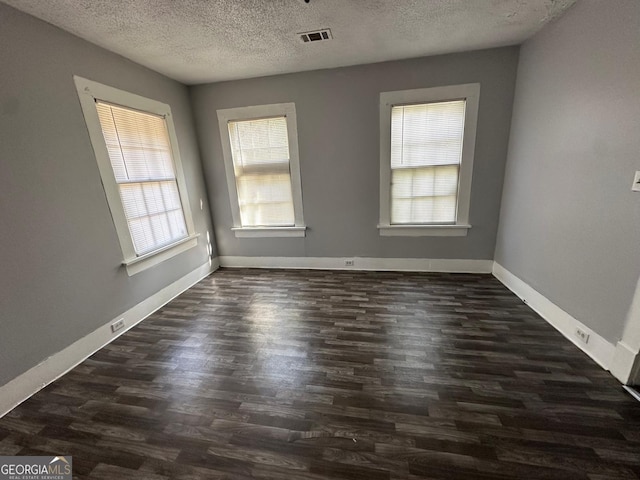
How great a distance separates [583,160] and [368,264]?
2388 mm

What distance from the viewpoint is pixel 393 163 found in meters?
3.25

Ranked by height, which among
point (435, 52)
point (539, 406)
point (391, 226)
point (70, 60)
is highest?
point (435, 52)

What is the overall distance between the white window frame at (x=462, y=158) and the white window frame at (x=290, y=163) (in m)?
1.13

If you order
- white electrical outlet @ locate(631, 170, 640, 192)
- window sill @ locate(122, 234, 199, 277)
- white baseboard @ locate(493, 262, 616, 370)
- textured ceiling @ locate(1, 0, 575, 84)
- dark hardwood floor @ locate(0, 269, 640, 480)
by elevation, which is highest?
textured ceiling @ locate(1, 0, 575, 84)

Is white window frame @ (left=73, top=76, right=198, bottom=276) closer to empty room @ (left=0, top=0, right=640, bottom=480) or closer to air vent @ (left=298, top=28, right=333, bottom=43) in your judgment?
empty room @ (left=0, top=0, right=640, bottom=480)

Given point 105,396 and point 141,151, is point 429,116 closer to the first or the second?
point 141,151

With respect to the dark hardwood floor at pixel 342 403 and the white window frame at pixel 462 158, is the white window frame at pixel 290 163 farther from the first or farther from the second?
the dark hardwood floor at pixel 342 403

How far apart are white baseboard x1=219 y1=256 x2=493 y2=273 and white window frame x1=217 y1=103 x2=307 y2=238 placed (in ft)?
1.38

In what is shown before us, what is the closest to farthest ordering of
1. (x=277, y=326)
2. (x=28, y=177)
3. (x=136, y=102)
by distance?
1. (x=28, y=177)
2. (x=277, y=326)
3. (x=136, y=102)

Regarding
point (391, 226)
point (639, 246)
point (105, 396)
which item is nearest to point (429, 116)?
point (391, 226)

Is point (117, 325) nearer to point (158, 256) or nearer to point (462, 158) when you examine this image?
point (158, 256)

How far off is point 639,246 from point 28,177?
13.5 ft

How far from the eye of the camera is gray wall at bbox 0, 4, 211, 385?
1728mm

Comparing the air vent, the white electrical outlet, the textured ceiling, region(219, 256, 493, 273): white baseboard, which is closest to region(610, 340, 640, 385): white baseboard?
the white electrical outlet
